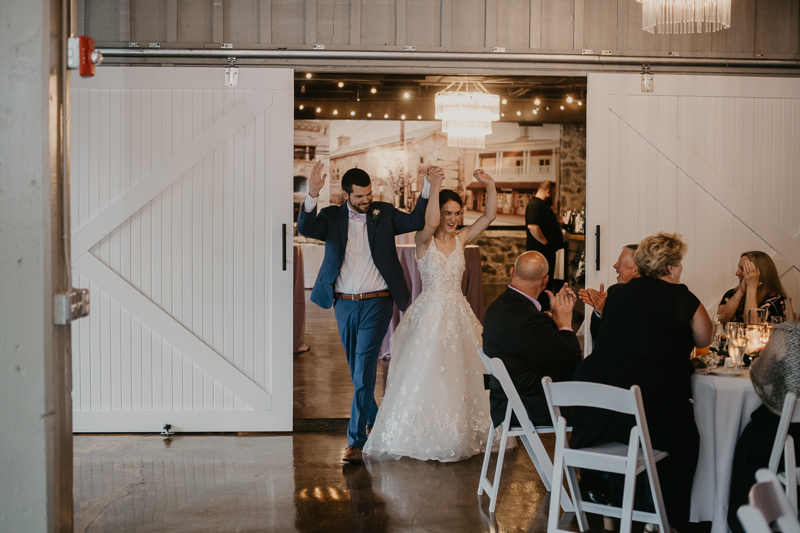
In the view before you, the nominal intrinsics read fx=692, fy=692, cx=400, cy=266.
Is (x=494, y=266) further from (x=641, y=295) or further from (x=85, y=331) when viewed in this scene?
(x=641, y=295)

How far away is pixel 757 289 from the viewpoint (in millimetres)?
4441

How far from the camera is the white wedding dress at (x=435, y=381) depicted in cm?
418

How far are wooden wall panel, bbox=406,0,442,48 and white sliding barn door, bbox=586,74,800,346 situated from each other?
3.89 ft

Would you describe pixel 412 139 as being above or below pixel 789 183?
above

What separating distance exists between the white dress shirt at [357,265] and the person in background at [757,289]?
212 cm

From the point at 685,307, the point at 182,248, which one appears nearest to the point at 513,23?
the point at 685,307

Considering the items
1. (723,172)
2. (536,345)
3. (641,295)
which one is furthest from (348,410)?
(723,172)

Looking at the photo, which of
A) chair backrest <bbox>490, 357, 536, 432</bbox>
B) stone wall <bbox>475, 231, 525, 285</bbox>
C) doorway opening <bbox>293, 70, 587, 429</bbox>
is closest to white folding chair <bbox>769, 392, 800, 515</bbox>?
chair backrest <bbox>490, 357, 536, 432</bbox>

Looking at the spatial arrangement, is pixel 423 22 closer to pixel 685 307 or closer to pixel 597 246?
pixel 597 246

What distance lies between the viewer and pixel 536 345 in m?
3.38

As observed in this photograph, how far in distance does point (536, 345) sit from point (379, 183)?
954 centimetres

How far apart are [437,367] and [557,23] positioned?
8.35 feet

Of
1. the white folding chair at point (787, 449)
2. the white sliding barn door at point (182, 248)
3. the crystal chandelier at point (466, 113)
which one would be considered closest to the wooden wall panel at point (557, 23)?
the white sliding barn door at point (182, 248)

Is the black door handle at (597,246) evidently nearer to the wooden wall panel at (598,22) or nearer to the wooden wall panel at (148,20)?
the wooden wall panel at (598,22)
